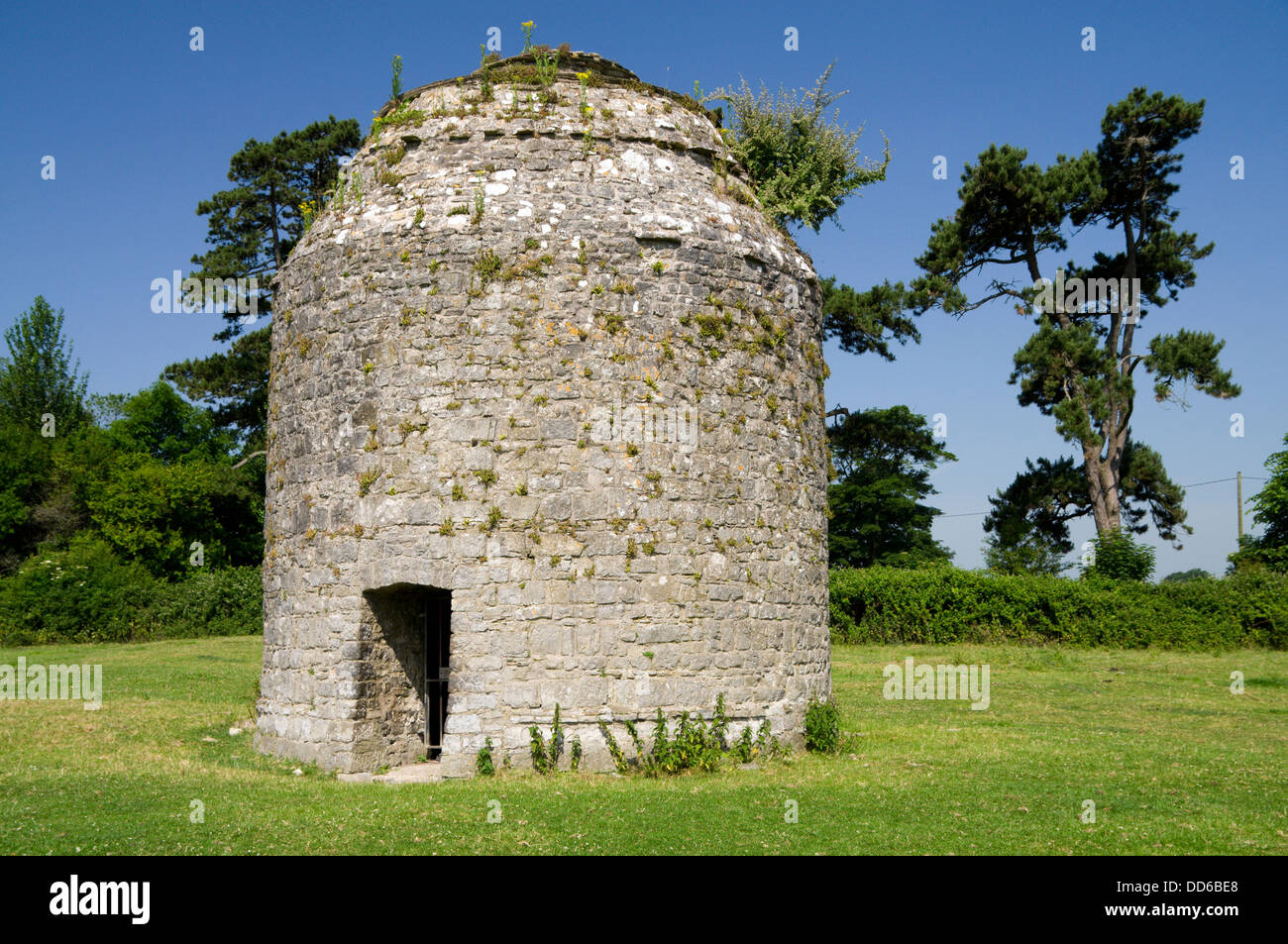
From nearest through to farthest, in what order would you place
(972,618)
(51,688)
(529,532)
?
(529,532) < (51,688) < (972,618)

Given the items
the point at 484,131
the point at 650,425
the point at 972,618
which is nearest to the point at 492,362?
the point at 650,425

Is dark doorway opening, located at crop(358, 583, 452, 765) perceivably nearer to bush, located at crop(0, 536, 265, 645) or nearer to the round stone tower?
the round stone tower

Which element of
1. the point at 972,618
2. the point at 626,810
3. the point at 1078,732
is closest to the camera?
the point at 626,810

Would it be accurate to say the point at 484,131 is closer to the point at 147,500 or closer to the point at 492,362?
the point at 492,362

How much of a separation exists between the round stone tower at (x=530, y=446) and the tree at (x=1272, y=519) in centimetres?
3141

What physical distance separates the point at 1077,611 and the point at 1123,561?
316 centimetres

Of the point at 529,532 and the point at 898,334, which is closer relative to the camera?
the point at 529,532

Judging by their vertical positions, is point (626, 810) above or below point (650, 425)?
below

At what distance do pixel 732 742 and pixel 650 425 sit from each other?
3.60 metres

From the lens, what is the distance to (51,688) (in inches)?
738

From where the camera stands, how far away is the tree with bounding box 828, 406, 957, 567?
38875mm

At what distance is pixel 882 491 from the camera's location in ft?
127

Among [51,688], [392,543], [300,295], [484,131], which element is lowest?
[51,688]

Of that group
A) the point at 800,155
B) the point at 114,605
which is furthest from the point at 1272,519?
the point at 114,605
